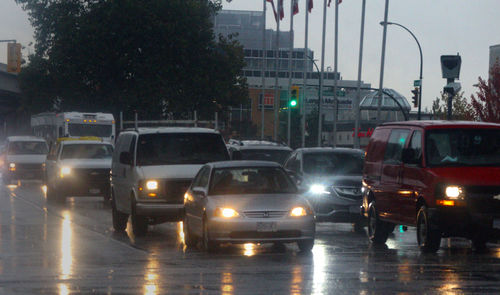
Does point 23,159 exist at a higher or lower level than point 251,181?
lower

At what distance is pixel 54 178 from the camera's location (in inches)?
1292

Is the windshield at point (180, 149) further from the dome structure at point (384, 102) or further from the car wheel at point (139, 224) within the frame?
the dome structure at point (384, 102)

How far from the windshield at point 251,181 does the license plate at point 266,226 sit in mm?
966

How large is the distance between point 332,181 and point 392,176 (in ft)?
13.6

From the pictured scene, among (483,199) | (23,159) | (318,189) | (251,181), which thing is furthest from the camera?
(23,159)

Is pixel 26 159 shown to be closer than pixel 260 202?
No

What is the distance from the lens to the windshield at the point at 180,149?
69.8 feet

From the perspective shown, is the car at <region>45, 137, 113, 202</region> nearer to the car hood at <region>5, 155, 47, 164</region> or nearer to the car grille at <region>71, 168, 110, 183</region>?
the car grille at <region>71, 168, 110, 183</region>

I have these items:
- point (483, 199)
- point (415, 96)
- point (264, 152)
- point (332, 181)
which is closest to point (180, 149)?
point (332, 181)

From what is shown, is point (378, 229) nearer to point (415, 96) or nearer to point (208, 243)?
point (208, 243)

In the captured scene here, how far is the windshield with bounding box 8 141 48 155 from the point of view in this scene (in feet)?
156

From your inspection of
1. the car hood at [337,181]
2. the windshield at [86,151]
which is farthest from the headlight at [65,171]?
the car hood at [337,181]

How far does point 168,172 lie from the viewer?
20.6 m

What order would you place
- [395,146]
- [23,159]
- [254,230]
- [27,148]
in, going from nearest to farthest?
[254,230] → [395,146] → [23,159] → [27,148]
